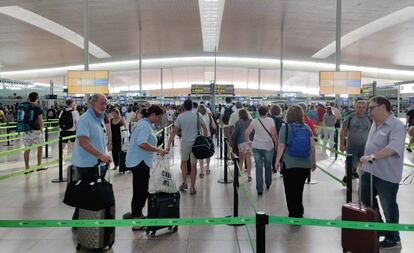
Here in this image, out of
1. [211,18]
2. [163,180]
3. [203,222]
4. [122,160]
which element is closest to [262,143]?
[163,180]

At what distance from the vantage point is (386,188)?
13.8 feet

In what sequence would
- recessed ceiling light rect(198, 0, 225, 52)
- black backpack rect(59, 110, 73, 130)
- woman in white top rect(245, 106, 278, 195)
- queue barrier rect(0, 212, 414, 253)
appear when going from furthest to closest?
1. recessed ceiling light rect(198, 0, 225, 52)
2. black backpack rect(59, 110, 73, 130)
3. woman in white top rect(245, 106, 278, 195)
4. queue barrier rect(0, 212, 414, 253)

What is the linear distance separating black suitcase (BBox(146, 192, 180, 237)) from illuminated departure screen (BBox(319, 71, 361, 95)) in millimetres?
13364

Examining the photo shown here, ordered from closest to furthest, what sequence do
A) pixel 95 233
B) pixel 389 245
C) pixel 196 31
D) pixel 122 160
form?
pixel 95 233, pixel 389 245, pixel 122 160, pixel 196 31

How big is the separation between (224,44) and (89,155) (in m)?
30.6

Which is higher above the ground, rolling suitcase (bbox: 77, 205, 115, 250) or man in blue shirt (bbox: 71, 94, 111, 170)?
man in blue shirt (bbox: 71, 94, 111, 170)

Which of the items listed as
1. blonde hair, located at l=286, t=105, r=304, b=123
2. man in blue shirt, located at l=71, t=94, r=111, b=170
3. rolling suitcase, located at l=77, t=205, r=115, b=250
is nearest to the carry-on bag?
rolling suitcase, located at l=77, t=205, r=115, b=250

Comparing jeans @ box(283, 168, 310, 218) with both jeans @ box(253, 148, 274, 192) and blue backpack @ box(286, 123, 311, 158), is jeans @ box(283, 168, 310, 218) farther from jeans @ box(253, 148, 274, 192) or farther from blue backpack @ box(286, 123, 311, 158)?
jeans @ box(253, 148, 274, 192)

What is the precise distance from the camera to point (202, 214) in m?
5.80

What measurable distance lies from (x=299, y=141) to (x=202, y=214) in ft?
5.77

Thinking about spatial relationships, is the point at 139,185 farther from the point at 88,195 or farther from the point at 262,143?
the point at 262,143

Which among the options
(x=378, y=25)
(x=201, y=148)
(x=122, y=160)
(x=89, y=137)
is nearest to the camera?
(x=89, y=137)

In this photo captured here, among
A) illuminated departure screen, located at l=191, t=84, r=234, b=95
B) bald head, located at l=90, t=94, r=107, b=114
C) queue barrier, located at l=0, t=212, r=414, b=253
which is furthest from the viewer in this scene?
illuminated departure screen, located at l=191, t=84, r=234, b=95

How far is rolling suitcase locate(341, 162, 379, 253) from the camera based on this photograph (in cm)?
380
